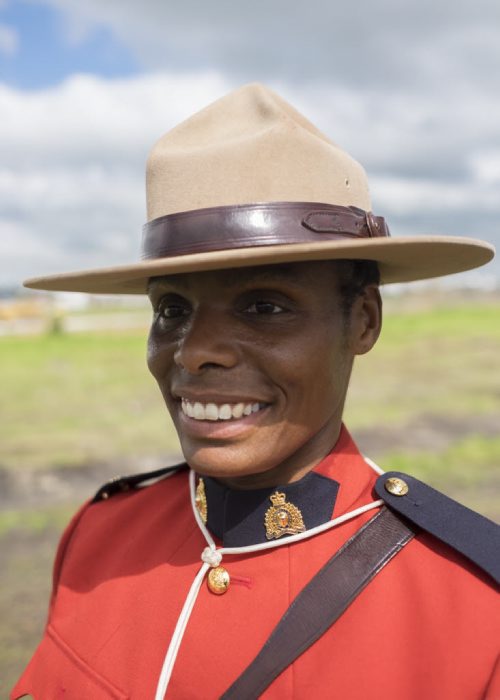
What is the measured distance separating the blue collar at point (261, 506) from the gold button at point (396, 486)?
13 centimetres

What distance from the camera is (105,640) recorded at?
6.31 feet

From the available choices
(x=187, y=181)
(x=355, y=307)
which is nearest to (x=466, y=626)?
(x=355, y=307)

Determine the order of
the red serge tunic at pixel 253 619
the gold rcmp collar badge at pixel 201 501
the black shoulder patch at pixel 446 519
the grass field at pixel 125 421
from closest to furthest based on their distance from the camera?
the red serge tunic at pixel 253 619, the black shoulder patch at pixel 446 519, the gold rcmp collar badge at pixel 201 501, the grass field at pixel 125 421

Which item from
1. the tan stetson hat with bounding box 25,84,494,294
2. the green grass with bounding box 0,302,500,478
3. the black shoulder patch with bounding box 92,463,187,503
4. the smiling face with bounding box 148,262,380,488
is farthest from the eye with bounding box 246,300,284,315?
the green grass with bounding box 0,302,500,478

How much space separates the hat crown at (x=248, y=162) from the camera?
170 cm

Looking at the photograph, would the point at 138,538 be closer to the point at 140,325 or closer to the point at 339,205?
the point at 339,205

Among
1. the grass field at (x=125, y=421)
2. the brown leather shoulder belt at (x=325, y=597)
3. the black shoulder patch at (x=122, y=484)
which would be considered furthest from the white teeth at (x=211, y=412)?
the grass field at (x=125, y=421)

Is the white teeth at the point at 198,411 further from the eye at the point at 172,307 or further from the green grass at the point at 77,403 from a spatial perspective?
the green grass at the point at 77,403

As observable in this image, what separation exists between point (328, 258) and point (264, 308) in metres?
0.20

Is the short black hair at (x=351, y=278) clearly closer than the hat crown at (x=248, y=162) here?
No

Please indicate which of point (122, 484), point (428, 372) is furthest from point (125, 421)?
point (122, 484)

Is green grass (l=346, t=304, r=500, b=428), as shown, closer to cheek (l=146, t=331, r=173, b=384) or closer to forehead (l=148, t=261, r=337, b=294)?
cheek (l=146, t=331, r=173, b=384)

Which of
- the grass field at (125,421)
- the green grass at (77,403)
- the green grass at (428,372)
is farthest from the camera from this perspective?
the green grass at (428,372)

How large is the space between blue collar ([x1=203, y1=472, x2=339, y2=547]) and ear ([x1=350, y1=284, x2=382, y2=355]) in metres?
0.37
